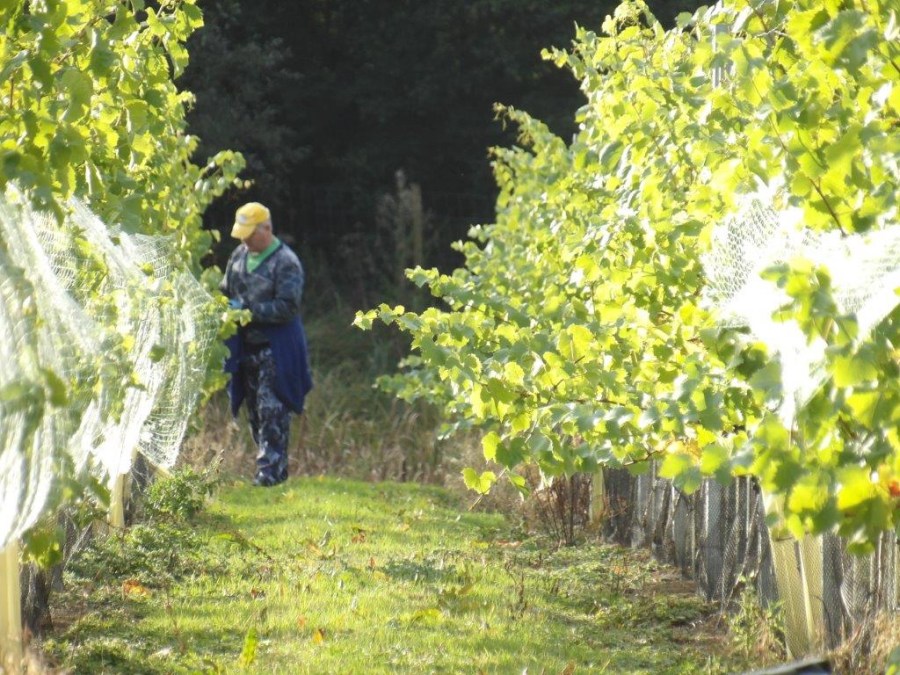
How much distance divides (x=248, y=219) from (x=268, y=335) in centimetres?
77

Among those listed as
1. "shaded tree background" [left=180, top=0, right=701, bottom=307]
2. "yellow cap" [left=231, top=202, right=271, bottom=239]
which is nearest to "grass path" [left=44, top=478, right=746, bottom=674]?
"yellow cap" [left=231, top=202, right=271, bottom=239]

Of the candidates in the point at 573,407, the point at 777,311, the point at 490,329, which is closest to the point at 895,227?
the point at 777,311

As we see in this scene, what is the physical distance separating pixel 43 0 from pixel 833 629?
300 centimetres

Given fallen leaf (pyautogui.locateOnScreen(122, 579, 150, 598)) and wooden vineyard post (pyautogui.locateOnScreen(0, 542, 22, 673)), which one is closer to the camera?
→ wooden vineyard post (pyautogui.locateOnScreen(0, 542, 22, 673))

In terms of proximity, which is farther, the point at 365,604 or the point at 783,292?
the point at 365,604

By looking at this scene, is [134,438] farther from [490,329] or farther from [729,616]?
[729,616]

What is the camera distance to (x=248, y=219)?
9953 mm

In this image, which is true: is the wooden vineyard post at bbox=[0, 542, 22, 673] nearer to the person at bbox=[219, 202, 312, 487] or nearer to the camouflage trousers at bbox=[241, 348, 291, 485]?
the person at bbox=[219, 202, 312, 487]

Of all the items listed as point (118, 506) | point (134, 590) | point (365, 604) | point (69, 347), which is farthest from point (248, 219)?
point (69, 347)

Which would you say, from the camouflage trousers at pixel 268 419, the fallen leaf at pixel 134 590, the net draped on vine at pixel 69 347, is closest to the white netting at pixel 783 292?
the net draped on vine at pixel 69 347

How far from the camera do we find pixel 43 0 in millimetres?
3547

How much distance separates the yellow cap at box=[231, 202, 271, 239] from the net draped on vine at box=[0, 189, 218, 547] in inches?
185

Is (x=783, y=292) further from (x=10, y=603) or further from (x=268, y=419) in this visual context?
(x=268, y=419)

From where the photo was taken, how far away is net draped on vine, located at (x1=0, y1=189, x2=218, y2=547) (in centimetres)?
303
